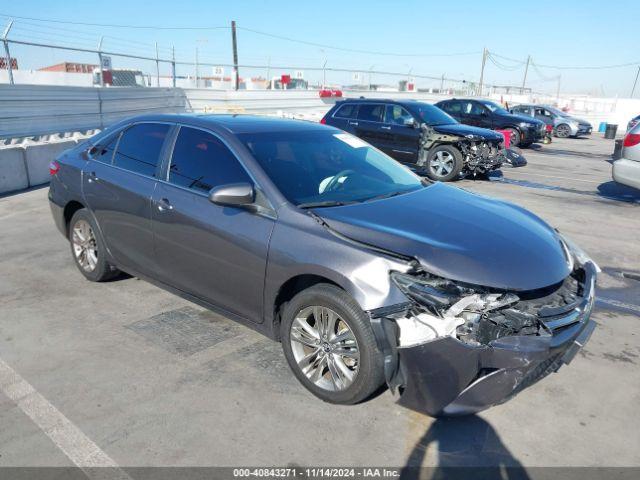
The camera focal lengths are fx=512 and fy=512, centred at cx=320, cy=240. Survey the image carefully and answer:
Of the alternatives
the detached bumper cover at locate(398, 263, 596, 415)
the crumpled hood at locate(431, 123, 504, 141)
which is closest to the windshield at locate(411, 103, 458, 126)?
the crumpled hood at locate(431, 123, 504, 141)

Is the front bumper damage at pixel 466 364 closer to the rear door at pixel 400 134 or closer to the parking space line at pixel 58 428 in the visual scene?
the parking space line at pixel 58 428

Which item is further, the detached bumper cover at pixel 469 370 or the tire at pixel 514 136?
the tire at pixel 514 136

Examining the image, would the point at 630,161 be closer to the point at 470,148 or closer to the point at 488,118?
the point at 470,148

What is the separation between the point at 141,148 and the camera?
4418 mm

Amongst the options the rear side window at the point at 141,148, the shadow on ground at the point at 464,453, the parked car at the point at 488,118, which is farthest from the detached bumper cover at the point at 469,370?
the parked car at the point at 488,118

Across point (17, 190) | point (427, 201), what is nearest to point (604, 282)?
point (427, 201)

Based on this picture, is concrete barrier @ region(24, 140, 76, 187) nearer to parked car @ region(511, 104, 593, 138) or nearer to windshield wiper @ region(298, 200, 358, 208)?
windshield wiper @ region(298, 200, 358, 208)

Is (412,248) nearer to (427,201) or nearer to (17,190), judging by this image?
(427,201)

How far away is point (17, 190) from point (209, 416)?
7.99m

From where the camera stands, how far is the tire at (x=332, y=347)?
2873mm

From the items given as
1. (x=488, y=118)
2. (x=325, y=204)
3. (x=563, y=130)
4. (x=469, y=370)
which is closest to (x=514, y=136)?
(x=488, y=118)

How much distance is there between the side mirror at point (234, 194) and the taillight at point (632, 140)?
7816 millimetres

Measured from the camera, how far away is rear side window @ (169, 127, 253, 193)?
368cm

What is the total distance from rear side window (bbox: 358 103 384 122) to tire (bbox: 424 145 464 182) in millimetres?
1540
